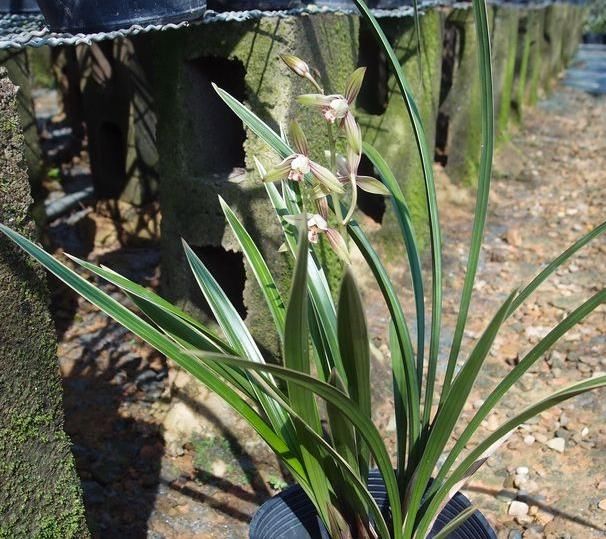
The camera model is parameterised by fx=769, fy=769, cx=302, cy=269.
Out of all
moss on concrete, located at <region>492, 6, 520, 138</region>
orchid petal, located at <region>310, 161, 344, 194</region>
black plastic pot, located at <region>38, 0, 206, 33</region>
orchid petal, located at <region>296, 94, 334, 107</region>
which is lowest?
moss on concrete, located at <region>492, 6, 520, 138</region>

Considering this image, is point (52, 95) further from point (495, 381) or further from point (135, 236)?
point (495, 381)

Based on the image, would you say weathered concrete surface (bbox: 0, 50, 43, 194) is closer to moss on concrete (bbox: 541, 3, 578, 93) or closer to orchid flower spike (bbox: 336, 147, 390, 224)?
orchid flower spike (bbox: 336, 147, 390, 224)

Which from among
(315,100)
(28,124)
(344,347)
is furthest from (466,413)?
(28,124)

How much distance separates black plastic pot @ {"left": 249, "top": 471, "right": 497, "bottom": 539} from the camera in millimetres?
1796

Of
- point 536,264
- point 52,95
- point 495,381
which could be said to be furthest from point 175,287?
point 52,95

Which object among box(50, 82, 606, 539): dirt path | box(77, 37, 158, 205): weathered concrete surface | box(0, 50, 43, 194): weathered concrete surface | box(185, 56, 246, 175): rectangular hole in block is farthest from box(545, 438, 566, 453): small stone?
box(77, 37, 158, 205): weathered concrete surface

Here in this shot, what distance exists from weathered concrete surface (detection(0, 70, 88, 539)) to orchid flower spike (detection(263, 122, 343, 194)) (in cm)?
50

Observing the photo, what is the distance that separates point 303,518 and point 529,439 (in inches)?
47.5

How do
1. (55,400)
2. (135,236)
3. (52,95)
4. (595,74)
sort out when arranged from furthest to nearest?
(595,74), (52,95), (135,236), (55,400)

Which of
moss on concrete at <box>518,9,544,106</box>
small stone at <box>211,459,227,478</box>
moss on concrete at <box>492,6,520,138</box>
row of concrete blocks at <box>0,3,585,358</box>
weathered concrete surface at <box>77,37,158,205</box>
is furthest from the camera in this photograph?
moss on concrete at <box>518,9,544,106</box>

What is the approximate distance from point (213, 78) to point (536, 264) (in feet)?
7.89

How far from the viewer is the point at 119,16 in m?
1.94

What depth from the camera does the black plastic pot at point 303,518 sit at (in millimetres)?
1796

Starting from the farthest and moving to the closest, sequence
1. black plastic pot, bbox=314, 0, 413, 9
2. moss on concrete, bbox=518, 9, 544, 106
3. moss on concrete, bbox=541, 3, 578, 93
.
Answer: moss on concrete, bbox=541, 3, 578, 93 < moss on concrete, bbox=518, 9, 544, 106 < black plastic pot, bbox=314, 0, 413, 9
